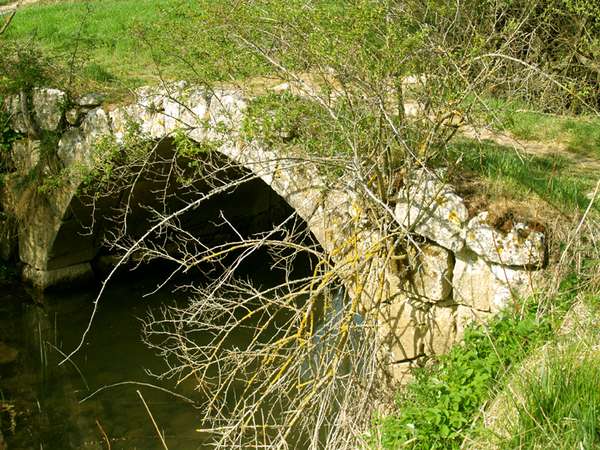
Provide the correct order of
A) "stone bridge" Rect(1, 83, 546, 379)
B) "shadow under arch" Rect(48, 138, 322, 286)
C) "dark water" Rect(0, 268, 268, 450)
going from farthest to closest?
"shadow under arch" Rect(48, 138, 322, 286), "dark water" Rect(0, 268, 268, 450), "stone bridge" Rect(1, 83, 546, 379)

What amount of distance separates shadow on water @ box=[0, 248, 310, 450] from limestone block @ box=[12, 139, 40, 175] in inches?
58.0

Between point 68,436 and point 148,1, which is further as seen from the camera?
point 148,1

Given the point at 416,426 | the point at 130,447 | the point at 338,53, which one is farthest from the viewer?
the point at 130,447

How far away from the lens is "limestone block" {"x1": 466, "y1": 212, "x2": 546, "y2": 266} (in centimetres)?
543

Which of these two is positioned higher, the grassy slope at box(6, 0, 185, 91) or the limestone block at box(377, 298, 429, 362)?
the grassy slope at box(6, 0, 185, 91)

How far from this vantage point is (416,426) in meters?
4.57

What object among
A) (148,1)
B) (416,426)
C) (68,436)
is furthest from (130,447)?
(148,1)

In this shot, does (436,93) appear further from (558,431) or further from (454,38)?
(558,431)

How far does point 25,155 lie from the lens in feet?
31.1

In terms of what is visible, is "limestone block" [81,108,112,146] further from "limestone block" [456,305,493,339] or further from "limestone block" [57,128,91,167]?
"limestone block" [456,305,493,339]

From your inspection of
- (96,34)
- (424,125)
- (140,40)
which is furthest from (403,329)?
(96,34)

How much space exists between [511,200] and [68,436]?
4200 millimetres

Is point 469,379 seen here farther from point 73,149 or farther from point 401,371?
point 73,149

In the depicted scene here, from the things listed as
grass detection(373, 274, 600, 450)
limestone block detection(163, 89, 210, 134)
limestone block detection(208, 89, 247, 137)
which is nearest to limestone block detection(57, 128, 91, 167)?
limestone block detection(163, 89, 210, 134)
